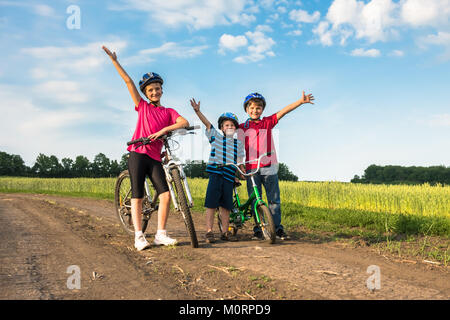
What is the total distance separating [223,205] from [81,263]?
2250 millimetres

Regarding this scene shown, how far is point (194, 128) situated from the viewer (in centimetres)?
510

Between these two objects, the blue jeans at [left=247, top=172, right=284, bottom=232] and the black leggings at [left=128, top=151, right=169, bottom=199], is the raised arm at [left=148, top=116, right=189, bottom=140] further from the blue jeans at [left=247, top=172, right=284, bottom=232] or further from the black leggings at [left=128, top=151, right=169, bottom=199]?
the blue jeans at [left=247, top=172, right=284, bottom=232]

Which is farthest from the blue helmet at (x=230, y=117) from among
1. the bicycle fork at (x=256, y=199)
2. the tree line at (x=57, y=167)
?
the tree line at (x=57, y=167)

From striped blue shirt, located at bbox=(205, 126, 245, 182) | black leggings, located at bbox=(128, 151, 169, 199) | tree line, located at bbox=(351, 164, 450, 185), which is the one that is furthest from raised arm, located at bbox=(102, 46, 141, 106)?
tree line, located at bbox=(351, 164, 450, 185)

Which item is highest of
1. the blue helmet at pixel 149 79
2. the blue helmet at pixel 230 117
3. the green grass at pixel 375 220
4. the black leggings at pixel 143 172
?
the blue helmet at pixel 149 79

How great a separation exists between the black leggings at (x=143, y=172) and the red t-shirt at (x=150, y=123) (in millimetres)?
84

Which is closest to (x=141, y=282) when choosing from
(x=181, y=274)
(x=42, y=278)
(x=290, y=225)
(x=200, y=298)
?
(x=181, y=274)

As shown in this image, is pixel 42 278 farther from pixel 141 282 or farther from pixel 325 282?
pixel 325 282

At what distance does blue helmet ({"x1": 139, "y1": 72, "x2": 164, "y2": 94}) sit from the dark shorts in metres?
1.60

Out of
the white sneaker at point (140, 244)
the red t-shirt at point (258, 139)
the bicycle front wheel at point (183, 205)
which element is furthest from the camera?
the red t-shirt at point (258, 139)

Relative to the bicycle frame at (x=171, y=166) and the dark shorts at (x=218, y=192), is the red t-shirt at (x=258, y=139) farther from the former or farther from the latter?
the bicycle frame at (x=171, y=166)

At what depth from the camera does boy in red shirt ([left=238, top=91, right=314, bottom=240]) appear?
223 inches

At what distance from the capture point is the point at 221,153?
552 centimetres

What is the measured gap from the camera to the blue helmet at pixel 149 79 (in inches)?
200
